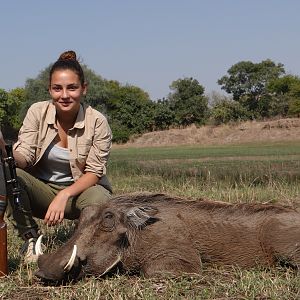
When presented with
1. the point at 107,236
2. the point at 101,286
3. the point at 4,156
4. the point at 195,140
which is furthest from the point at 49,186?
the point at 195,140

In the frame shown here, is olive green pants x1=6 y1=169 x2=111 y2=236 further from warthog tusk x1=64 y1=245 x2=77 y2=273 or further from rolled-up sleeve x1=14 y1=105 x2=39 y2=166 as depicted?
warthog tusk x1=64 y1=245 x2=77 y2=273

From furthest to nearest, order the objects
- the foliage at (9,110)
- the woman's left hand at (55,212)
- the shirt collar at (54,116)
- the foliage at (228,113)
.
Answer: the foliage at (9,110) → the foliage at (228,113) → the shirt collar at (54,116) → the woman's left hand at (55,212)

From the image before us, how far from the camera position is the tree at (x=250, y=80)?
195 feet

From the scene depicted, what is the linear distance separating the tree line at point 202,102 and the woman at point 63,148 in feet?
159

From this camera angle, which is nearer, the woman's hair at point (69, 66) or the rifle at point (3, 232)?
the rifle at point (3, 232)

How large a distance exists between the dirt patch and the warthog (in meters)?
42.6

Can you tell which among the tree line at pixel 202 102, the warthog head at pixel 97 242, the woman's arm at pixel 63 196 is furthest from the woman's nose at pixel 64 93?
the tree line at pixel 202 102

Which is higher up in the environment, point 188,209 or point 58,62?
point 58,62

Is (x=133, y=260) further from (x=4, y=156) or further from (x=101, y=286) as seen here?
(x=4, y=156)

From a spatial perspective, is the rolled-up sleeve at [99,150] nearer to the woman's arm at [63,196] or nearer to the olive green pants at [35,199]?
the woman's arm at [63,196]

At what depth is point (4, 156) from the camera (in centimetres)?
433

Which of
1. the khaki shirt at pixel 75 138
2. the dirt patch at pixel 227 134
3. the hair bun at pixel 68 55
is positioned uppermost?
the hair bun at pixel 68 55

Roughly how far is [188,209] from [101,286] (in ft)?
3.43

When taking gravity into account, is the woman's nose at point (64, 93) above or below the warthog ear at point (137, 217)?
above
